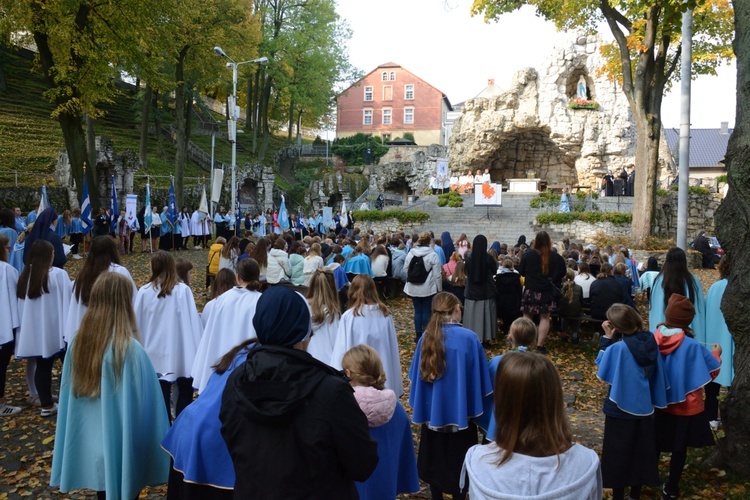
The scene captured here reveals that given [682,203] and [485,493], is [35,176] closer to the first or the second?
[682,203]

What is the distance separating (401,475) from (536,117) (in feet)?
122

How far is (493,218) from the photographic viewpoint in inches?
1164

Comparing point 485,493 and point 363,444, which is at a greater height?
point 363,444

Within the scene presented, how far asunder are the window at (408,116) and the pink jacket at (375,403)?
213 ft

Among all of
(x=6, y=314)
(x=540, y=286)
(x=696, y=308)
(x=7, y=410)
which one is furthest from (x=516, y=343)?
(x=7, y=410)

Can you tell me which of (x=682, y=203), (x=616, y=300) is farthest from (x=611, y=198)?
(x=616, y=300)

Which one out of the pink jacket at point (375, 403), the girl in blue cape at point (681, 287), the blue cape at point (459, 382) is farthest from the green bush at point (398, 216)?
the pink jacket at point (375, 403)

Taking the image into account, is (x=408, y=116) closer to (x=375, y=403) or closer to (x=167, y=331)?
(x=167, y=331)

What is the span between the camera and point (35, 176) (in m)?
25.7

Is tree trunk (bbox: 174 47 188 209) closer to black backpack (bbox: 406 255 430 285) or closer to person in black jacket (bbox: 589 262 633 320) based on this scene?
black backpack (bbox: 406 255 430 285)

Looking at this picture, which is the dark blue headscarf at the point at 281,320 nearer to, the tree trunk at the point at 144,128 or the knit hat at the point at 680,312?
the knit hat at the point at 680,312

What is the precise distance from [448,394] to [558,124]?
1432 inches

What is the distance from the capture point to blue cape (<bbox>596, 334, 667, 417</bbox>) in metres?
4.66

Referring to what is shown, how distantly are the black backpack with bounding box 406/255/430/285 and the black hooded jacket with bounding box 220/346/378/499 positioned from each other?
7.35 metres
